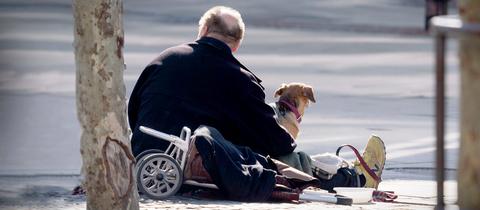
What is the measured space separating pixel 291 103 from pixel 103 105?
2.75m

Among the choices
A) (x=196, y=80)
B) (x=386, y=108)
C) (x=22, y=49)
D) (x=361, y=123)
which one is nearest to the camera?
(x=196, y=80)

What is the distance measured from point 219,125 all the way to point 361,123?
4024 mm

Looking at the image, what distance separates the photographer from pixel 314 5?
83.0 ft

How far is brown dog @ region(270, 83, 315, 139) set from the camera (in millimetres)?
8391

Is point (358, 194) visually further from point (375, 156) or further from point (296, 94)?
point (296, 94)

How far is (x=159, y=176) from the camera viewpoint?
7461mm

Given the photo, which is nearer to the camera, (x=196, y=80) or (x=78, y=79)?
(x=78, y=79)

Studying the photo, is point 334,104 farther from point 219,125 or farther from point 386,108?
point 219,125

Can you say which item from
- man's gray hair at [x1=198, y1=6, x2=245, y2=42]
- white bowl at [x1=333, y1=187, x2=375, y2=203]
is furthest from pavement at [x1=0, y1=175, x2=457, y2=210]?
man's gray hair at [x1=198, y1=6, x2=245, y2=42]

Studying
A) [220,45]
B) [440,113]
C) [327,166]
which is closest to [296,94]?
[327,166]

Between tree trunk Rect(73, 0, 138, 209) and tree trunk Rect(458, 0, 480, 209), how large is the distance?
234 centimetres

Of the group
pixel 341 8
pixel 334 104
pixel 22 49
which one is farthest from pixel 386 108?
pixel 341 8

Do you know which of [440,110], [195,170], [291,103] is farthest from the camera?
[291,103]

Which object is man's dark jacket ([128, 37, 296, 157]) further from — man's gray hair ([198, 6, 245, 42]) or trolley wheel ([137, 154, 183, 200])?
trolley wheel ([137, 154, 183, 200])
